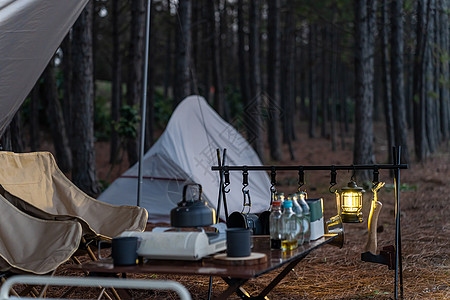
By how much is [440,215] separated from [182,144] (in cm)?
324

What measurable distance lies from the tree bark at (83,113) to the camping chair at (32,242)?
14.9ft

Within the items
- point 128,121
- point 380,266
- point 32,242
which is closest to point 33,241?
point 32,242

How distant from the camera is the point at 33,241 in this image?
3.38 metres

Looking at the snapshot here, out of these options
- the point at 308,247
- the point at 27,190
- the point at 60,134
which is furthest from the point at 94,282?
the point at 60,134

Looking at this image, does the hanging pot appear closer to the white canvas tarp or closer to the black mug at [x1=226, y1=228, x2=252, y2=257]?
the black mug at [x1=226, y1=228, x2=252, y2=257]

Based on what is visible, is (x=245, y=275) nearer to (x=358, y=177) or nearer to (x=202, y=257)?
(x=202, y=257)

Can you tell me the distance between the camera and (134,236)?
2.55 meters

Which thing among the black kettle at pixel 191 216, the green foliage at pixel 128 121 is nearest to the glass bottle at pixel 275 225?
the black kettle at pixel 191 216

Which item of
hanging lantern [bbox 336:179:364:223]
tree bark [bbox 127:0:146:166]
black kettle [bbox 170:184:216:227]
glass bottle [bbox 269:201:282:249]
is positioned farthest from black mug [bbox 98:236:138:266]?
tree bark [bbox 127:0:146:166]

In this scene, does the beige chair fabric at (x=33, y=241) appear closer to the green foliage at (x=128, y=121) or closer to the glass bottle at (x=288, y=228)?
the glass bottle at (x=288, y=228)

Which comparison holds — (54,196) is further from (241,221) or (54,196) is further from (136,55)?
(136,55)

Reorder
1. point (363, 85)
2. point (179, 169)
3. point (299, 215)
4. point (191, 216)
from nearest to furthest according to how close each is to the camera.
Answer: point (191, 216) < point (299, 215) < point (179, 169) < point (363, 85)

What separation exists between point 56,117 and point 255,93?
→ 4253 millimetres

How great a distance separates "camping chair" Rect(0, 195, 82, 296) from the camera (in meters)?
3.10
